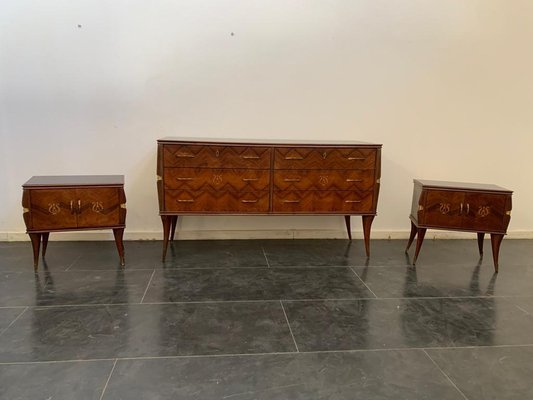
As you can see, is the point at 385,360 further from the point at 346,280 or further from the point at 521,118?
the point at 521,118

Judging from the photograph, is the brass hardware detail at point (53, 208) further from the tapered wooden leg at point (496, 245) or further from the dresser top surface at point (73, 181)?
the tapered wooden leg at point (496, 245)

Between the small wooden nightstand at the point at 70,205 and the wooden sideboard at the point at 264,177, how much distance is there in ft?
1.01

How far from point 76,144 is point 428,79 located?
9.45 ft

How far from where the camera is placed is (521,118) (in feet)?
11.4

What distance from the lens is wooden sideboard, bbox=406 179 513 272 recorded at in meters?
2.73

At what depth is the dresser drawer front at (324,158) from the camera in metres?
2.76

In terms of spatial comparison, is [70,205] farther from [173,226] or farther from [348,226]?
[348,226]

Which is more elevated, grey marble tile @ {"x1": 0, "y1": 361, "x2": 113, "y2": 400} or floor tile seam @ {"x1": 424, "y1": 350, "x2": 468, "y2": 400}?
grey marble tile @ {"x1": 0, "y1": 361, "x2": 113, "y2": 400}

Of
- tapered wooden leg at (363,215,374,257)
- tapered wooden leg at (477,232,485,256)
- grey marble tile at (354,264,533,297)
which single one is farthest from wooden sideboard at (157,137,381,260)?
tapered wooden leg at (477,232,485,256)

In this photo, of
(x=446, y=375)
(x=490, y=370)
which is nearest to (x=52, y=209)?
(x=446, y=375)

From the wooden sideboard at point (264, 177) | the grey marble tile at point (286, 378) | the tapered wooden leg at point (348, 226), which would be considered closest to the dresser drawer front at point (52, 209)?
the wooden sideboard at point (264, 177)

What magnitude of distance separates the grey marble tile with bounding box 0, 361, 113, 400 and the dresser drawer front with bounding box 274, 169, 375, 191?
1607 millimetres

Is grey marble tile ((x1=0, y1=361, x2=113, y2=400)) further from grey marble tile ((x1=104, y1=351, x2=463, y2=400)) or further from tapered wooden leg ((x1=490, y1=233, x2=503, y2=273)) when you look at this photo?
tapered wooden leg ((x1=490, y1=233, x2=503, y2=273))

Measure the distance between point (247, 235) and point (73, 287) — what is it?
4.71 feet
